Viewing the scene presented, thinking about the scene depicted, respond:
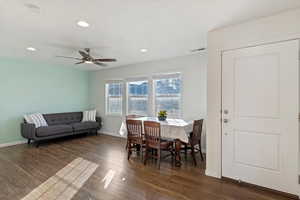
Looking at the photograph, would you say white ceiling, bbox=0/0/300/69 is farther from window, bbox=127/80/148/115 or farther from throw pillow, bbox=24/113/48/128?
throw pillow, bbox=24/113/48/128

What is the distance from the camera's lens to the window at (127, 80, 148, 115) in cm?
559

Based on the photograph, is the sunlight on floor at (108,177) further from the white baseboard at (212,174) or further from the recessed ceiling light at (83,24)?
the recessed ceiling light at (83,24)

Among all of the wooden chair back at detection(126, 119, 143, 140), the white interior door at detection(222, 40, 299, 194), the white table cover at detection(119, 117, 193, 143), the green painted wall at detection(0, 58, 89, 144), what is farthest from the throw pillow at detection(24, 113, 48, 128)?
the white interior door at detection(222, 40, 299, 194)

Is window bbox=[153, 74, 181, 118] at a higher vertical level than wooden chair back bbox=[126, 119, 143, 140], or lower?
higher

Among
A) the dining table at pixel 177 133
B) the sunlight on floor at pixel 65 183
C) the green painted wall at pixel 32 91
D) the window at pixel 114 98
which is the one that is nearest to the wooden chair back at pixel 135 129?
the dining table at pixel 177 133

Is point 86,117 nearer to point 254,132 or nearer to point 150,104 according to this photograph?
point 150,104

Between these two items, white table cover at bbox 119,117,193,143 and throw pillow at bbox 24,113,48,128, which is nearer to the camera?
white table cover at bbox 119,117,193,143

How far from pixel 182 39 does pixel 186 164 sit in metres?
2.57

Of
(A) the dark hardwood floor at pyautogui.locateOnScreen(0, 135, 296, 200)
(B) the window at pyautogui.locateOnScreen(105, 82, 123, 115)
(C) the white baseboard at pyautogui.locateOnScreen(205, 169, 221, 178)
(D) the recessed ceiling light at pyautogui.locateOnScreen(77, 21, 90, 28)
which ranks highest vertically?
(D) the recessed ceiling light at pyautogui.locateOnScreen(77, 21, 90, 28)

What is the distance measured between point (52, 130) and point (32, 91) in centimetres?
158

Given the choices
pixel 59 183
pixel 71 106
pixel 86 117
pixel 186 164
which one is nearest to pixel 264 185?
pixel 186 164

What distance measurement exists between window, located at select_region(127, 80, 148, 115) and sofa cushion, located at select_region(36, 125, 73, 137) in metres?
2.04

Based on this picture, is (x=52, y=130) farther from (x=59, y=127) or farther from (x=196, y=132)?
(x=196, y=132)

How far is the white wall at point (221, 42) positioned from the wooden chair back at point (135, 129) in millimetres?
1399
